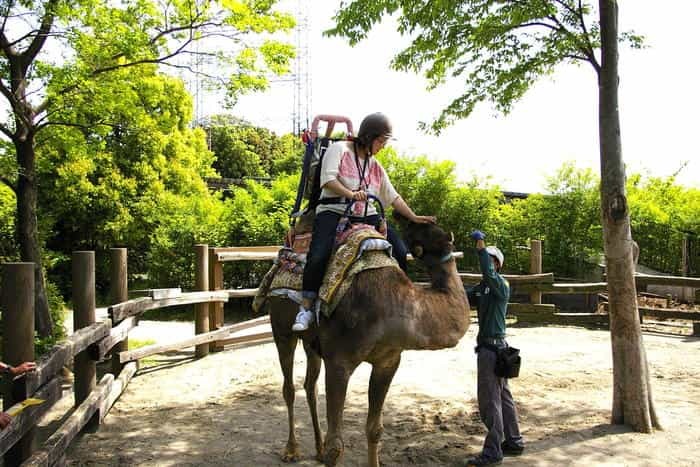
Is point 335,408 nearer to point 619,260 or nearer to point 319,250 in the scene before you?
point 319,250

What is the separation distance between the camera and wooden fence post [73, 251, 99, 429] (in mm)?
5480

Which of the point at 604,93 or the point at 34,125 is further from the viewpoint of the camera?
the point at 34,125

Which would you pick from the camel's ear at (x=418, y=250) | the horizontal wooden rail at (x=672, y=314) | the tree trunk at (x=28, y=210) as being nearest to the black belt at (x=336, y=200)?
the camel's ear at (x=418, y=250)

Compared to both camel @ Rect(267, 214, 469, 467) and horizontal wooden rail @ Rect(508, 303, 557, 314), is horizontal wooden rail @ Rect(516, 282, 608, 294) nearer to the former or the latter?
horizontal wooden rail @ Rect(508, 303, 557, 314)

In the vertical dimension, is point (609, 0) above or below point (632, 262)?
above

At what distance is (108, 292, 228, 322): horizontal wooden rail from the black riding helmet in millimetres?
4037

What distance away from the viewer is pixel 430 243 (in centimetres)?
354

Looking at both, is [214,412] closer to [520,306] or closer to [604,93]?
[604,93]

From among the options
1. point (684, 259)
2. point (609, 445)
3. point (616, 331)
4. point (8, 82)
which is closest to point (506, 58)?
point (616, 331)

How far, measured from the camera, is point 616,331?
17.5 ft

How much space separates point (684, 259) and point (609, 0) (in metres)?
11.1

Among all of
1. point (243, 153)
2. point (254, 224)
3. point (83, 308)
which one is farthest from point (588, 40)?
point (243, 153)

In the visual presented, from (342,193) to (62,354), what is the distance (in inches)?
103

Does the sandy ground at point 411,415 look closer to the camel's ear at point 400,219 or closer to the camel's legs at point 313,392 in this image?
the camel's legs at point 313,392
